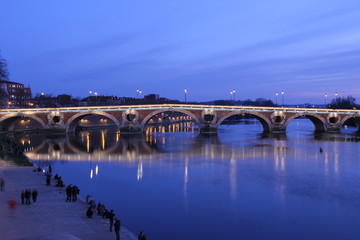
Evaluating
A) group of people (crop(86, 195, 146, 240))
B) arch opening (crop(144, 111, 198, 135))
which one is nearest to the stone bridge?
arch opening (crop(144, 111, 198, 135))

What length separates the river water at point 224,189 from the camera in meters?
17.4

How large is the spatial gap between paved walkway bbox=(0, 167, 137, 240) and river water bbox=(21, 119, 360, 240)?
207cm

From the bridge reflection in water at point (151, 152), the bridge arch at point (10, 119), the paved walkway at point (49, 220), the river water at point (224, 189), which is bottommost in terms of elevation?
the river water at point (224, 189)

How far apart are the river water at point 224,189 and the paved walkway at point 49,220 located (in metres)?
2.07

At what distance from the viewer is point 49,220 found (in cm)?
1617

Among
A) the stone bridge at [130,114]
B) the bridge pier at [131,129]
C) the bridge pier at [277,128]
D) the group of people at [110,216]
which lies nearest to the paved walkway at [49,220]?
the group of people at [110,216]

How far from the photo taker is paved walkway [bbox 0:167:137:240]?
14.3m

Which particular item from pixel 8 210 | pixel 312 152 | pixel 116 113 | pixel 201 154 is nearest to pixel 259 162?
pixel 201 154

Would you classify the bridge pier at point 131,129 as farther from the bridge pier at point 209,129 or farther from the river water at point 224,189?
the river water at point 224,189

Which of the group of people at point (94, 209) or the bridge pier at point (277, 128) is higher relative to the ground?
the bridge pier at point (277, 128)

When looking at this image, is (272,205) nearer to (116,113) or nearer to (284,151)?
(284,151)

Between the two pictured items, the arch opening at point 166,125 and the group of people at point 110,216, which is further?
the arch opening at point 166,125

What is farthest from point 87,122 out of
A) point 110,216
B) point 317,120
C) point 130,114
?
point 110,216

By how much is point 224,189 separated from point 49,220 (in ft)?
40.1
